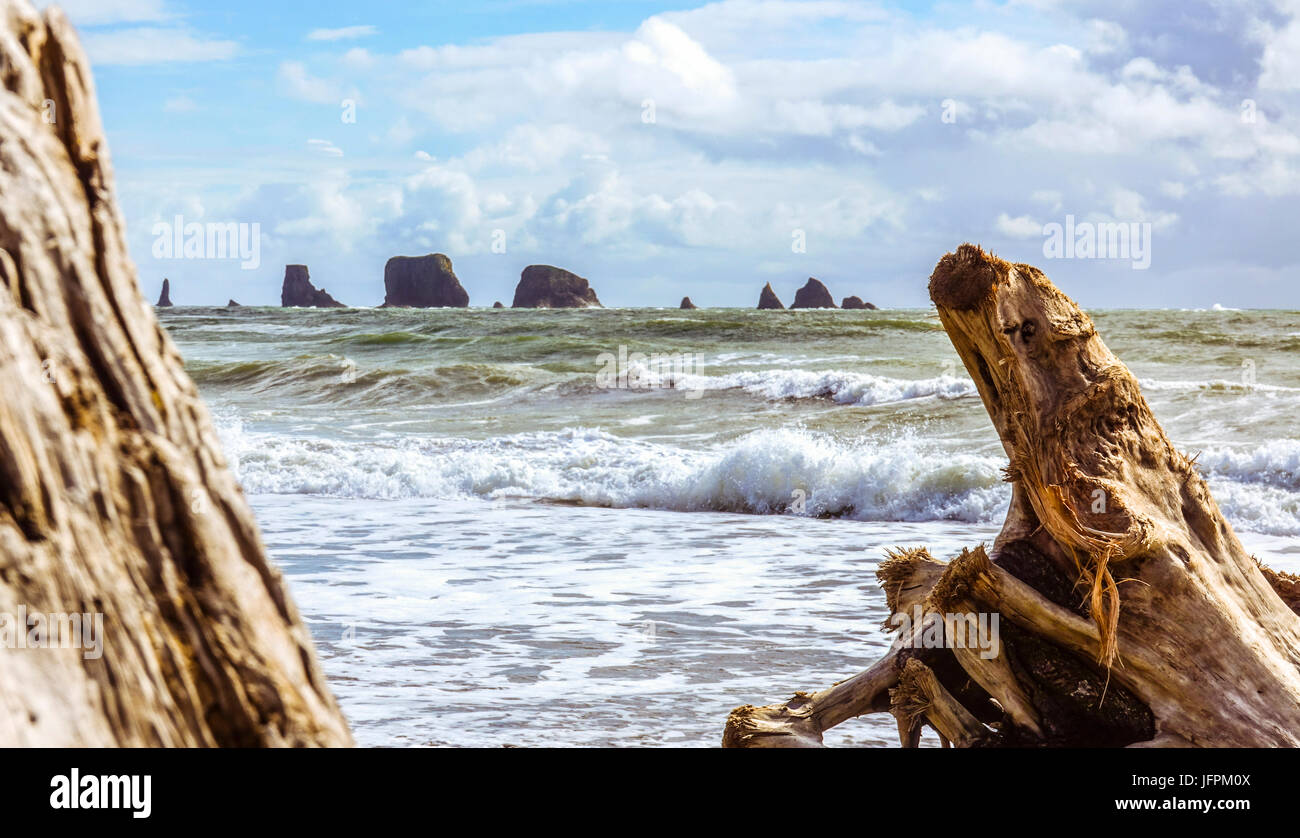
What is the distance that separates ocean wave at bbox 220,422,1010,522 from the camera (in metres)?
11.5

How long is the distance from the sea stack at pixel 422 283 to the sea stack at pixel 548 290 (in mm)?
9205

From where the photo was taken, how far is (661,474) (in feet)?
42.2

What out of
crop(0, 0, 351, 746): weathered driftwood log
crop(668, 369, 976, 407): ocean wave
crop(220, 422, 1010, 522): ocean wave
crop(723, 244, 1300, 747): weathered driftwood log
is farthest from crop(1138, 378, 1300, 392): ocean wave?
crop(0, 0, 351, 746): weathered driftwood log

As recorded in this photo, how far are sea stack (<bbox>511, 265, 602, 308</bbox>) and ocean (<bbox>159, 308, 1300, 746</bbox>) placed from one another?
224 ft

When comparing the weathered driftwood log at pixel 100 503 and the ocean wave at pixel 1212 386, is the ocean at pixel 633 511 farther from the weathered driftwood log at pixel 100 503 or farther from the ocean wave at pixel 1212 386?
the weathered driftwood log at pixel 100 503

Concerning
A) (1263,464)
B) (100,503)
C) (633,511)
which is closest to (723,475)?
(633,511)

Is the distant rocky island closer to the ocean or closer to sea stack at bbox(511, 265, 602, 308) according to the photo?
sea stack at bbox(511, 265, 602, 308)

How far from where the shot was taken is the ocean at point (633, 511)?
5.80m

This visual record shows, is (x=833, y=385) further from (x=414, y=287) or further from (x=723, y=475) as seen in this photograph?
(x=414, y=287)

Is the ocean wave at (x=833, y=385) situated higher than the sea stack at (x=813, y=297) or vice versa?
the sea stack at (x=813, y=297)

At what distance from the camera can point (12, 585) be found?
53.6 inches

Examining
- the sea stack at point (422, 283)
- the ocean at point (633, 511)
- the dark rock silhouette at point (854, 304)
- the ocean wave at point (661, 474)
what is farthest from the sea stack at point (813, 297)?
the ocean wave at point (661, 474)
